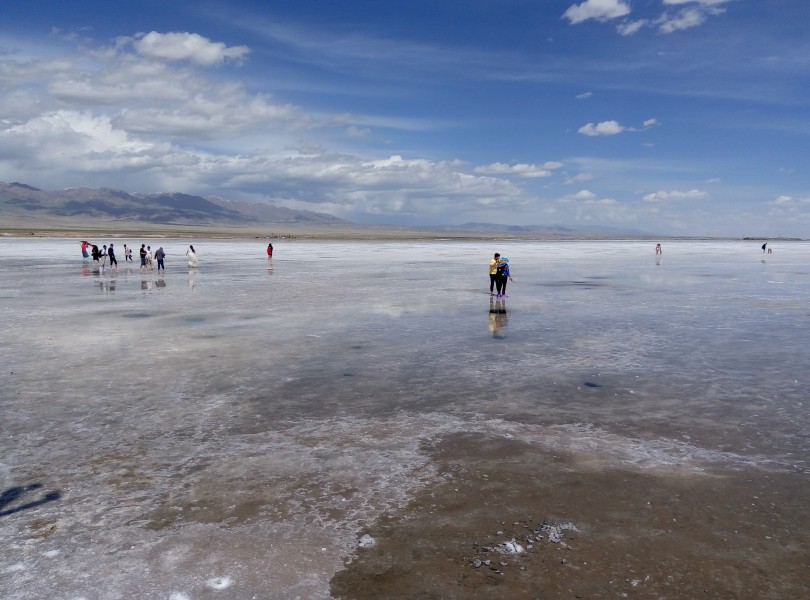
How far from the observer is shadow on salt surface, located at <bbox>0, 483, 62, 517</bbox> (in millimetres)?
6215

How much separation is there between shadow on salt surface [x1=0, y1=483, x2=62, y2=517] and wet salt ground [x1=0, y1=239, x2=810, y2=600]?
0.11 ft

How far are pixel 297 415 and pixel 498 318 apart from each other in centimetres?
1041

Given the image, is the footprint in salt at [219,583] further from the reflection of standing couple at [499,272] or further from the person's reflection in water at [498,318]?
the reflection of standing couple at [499,272]

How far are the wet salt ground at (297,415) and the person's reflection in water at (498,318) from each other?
36cm

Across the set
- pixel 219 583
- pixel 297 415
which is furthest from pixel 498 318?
pixel 219 583

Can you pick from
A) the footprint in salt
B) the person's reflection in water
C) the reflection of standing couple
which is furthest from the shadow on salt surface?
the reflection of standing couple

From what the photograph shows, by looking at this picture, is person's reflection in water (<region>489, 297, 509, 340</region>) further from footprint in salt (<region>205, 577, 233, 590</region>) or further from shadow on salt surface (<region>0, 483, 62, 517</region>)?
footprint in salt (<region>205, 577, 233, 590</region>)

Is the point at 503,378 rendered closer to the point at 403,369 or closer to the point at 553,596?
the point at 403,369

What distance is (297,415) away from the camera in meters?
9.26

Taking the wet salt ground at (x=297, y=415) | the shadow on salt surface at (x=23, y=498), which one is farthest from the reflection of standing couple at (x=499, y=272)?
the shadow on salt surface at (x=23, y=498)

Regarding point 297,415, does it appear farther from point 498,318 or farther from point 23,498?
point 498,318

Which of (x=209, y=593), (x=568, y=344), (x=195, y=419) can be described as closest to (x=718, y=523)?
(x=209, y=593)

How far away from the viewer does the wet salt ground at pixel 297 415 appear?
Answer: 18.2ft

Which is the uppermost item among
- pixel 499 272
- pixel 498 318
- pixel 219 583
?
pixel 499 272
